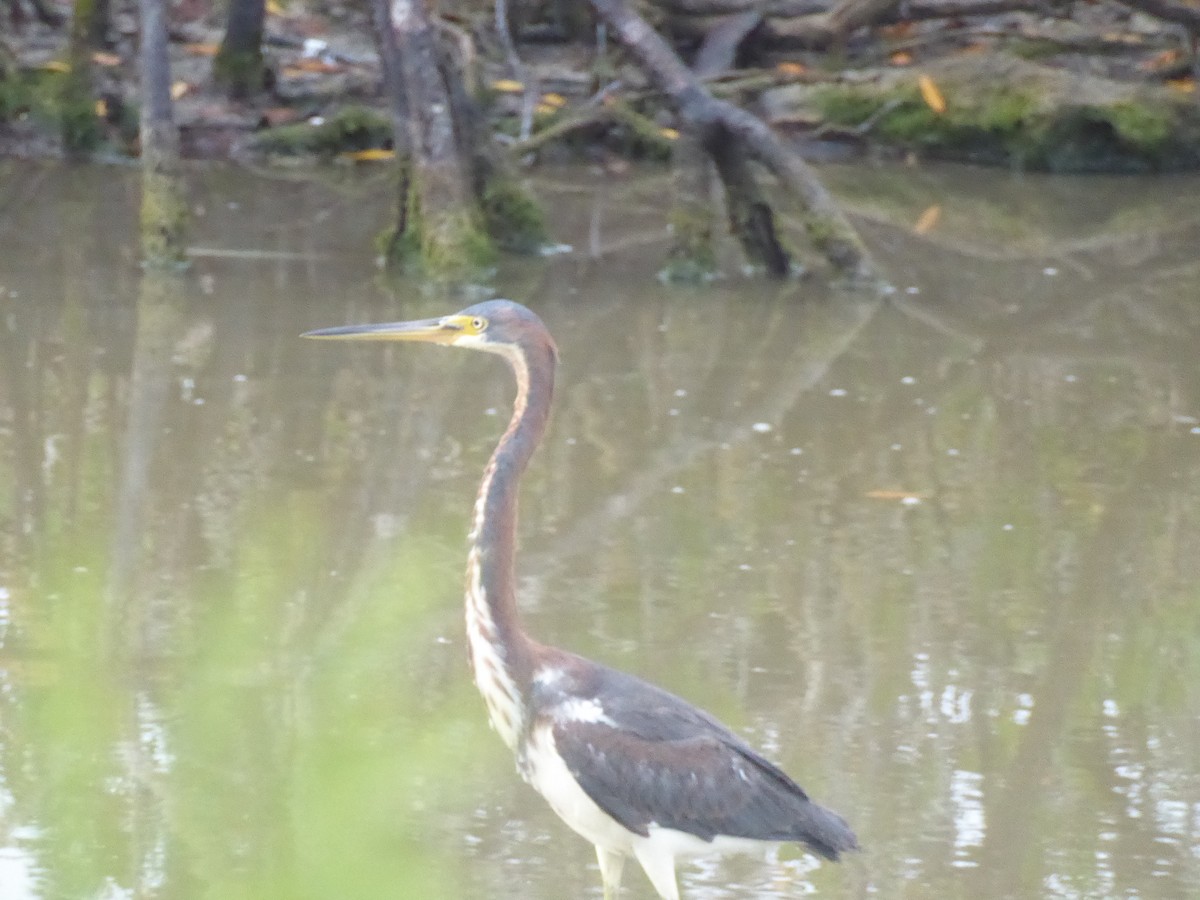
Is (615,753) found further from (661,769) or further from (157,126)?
(157,126)

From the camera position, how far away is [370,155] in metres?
13.6

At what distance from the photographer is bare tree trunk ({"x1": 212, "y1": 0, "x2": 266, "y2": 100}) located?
13.8 meters

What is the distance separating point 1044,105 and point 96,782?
13.6 metres

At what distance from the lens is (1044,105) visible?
14266 millimetres

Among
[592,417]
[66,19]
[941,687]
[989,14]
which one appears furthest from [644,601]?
[66,19]

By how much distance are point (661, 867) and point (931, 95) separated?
1174 centimetres

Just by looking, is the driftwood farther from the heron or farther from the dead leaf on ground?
the heron

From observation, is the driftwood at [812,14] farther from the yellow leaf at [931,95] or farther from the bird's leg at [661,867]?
the bird's leg at [661,867]

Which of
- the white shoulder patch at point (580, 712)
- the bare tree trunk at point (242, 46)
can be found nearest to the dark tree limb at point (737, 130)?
the bare tree trunk at point (242, 46)

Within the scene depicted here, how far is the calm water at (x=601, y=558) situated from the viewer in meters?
1.75

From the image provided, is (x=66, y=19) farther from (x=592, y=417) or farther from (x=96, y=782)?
(x=96, y=782)

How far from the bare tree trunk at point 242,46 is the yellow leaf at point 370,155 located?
0.98 meters

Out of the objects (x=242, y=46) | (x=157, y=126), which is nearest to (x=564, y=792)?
(x=157, y=126)

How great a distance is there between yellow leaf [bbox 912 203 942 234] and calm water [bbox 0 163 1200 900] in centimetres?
35
